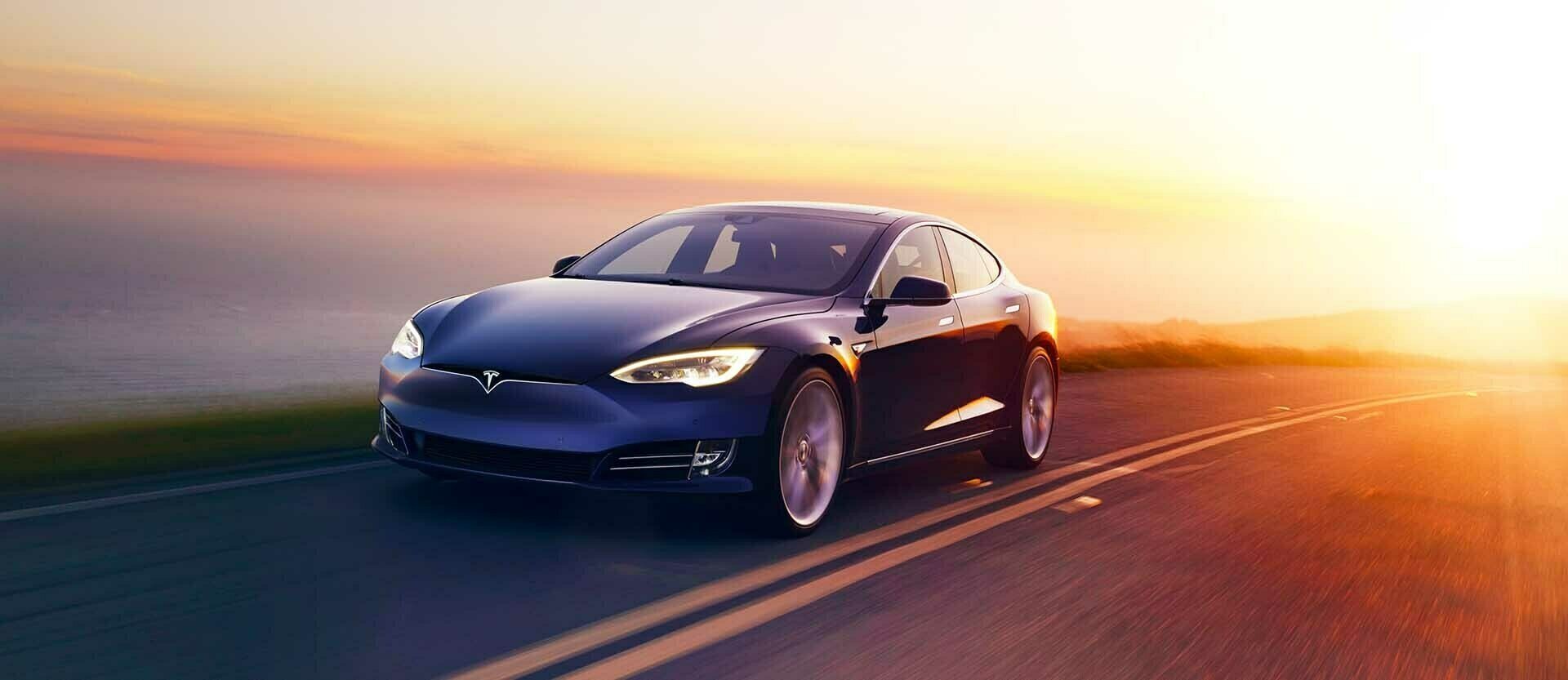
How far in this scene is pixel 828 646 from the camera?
477 cm

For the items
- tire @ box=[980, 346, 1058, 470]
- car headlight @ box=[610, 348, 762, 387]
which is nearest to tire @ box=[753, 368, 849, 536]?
car headlight @ box=[610, 348, 762, 387]

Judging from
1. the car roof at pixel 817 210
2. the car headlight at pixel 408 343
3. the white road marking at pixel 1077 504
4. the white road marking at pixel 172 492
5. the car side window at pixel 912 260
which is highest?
the car roof at pixel 817 210

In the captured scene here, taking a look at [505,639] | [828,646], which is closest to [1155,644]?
[828,646]

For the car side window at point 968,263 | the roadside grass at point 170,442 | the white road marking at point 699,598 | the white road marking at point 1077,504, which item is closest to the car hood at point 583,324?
the white road marking at point 699,598

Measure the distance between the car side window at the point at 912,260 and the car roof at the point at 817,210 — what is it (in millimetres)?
145

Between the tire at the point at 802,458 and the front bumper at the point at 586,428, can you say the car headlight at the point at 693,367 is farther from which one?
the tire at the point at 802,458

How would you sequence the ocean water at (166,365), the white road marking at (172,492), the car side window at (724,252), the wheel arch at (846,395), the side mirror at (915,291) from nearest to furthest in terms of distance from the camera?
1. the white road marking at (172,492)
2. the wheel arch at (846,395)
3. the side mirror at (915,291)
4. the car side window at (724,252)
5. the ocean water at (166,365)

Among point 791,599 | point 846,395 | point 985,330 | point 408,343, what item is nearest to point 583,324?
point 408,343

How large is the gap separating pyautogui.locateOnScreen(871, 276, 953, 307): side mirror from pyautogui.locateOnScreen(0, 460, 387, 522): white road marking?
9.61 feet

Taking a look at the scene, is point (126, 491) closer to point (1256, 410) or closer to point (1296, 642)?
point (1296, 642)

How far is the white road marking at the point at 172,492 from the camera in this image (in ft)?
21.1

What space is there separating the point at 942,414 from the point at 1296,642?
2.94m

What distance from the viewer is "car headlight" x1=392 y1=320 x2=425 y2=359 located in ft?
21.5

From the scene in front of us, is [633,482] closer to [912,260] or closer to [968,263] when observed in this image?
[912,260]
